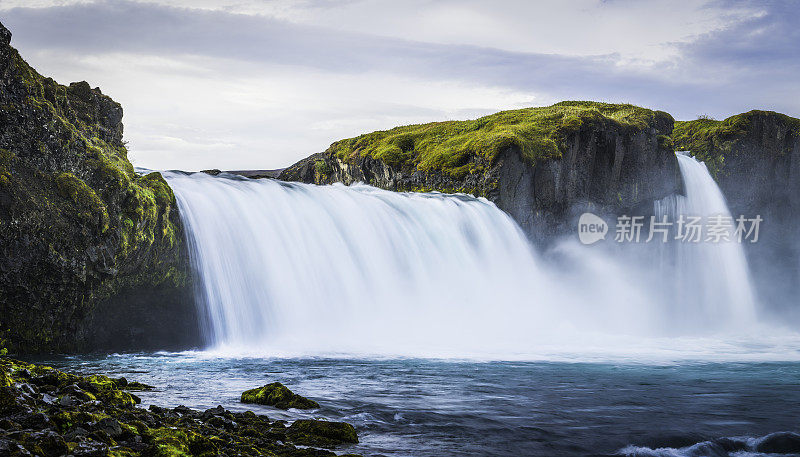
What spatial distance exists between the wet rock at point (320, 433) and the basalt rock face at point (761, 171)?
34.9 metres

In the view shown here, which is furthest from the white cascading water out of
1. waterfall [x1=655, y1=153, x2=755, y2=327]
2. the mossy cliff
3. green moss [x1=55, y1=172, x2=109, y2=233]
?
waterfall [x1=655, y1=153, x2=755, y2=327]

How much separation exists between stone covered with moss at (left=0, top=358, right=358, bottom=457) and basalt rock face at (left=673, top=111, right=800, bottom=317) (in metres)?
35.5

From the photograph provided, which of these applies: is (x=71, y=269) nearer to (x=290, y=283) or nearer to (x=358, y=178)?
(x=290, y=283)

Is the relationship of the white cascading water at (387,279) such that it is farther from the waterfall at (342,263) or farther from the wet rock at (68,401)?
the wet rock at (68,401)

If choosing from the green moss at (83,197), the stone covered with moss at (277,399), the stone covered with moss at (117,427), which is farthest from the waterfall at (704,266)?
the stone covered with moss at (117,427)

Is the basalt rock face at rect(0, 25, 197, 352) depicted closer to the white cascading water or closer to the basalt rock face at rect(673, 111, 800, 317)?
the white cascading water

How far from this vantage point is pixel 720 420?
9727mm

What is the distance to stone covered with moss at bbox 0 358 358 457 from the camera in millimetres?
5211

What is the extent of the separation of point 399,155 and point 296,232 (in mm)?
15500

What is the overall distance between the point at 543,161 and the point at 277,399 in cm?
2358

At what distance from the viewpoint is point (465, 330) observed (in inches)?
862

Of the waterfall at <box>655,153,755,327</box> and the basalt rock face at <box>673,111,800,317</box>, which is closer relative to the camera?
the waterfall at <box>655,153,755,327</box>

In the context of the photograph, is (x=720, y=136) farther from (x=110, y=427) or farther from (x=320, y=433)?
(x=110, y=427)

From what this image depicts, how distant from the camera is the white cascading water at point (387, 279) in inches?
688
